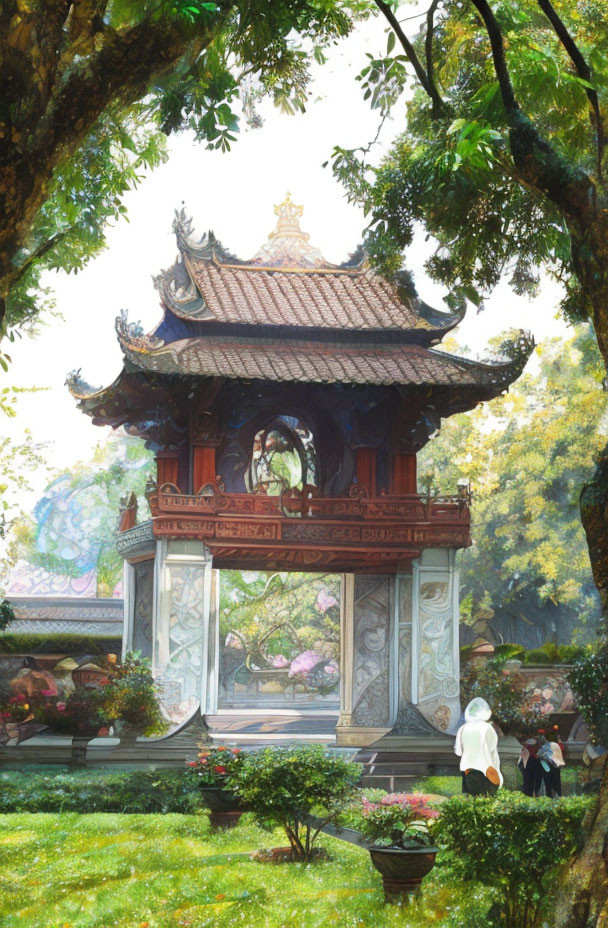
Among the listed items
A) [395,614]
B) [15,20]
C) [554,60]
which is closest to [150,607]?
[395,614]

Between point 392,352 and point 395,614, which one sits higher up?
point 392,352

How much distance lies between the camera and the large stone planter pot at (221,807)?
38.1ft

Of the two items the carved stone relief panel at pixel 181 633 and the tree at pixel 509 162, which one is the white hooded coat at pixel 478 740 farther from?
the carved stone relief panel at pixel 181 633

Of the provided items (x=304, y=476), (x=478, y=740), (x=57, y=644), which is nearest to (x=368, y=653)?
(x=304, y=476)

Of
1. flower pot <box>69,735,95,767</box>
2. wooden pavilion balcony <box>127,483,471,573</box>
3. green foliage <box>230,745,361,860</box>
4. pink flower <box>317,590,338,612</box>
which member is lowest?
flower pot <box>69,735,95,767</box>

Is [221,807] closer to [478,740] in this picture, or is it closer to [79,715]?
[478,740]

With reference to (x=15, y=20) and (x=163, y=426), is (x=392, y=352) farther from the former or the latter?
(x=15, y=20)

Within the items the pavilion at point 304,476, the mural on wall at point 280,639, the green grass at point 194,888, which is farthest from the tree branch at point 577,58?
the mural on wall at point 280,639

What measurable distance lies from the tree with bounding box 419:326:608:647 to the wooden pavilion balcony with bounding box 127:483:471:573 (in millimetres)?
8905

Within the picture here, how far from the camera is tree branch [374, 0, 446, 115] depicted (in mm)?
7977

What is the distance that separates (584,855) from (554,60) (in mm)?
6439

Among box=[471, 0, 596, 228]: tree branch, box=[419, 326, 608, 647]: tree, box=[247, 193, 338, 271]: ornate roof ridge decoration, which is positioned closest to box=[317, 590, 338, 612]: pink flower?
box=[419, 326, 608, 647]: tree

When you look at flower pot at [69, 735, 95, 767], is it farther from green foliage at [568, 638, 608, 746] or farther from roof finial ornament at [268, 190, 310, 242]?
roof finial ornament at [268, 190, 310, 242]

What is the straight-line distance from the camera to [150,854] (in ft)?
34.0
